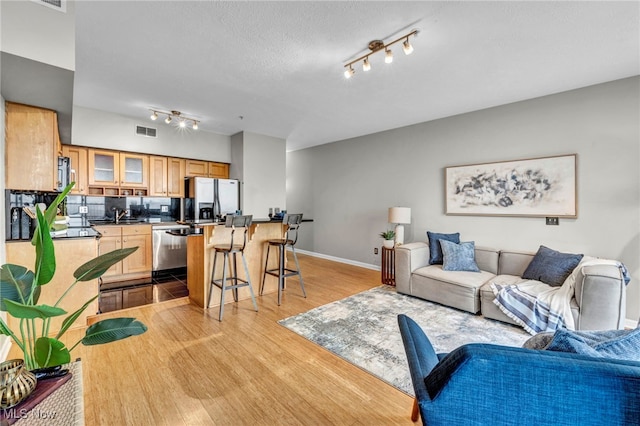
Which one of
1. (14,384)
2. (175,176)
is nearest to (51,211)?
(14,384)

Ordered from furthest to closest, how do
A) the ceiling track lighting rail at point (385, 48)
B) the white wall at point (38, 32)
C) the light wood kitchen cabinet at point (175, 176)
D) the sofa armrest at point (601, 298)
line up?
the light wood kitchen cabinet at point (175, 176), the sofa armrest at point (601, 298), the ceiling track lighting rail at point (385, 48), the white wall at point (38, 32)

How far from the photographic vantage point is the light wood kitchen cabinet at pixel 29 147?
252cm

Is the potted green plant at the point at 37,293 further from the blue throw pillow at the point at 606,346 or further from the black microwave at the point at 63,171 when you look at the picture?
the black microwave at the point at 63,171

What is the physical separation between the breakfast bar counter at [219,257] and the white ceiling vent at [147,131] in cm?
225

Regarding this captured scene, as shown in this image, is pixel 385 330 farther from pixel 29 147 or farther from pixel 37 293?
pixel 29 147

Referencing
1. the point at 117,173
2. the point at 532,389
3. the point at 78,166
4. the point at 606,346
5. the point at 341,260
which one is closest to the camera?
the point at 532,389

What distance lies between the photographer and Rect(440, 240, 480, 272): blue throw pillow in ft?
12.0

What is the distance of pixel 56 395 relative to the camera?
40.3 inches

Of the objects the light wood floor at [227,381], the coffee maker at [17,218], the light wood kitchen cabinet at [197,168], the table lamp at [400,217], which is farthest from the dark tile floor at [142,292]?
the table lamp at [400,217]

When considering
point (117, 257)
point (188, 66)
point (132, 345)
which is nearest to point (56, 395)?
point (117, 257)

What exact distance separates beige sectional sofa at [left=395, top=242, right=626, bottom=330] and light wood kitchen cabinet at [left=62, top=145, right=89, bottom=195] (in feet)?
16.2

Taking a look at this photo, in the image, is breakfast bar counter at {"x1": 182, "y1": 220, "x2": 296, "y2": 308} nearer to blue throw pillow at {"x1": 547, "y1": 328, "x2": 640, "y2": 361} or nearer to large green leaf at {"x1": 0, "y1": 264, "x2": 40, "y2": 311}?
large green leaf at {"x1": 0, "y1": 264, "x2": 40, "y2": 311}

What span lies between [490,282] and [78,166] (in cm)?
601

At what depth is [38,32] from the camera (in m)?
1.65
